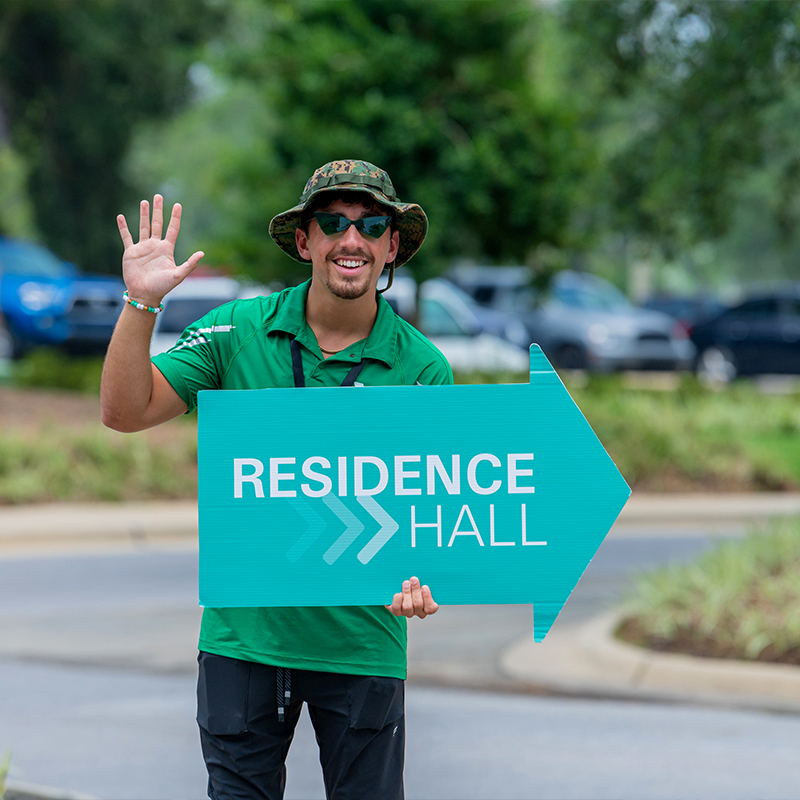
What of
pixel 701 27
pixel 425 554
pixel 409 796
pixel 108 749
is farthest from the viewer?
pixel 701 27

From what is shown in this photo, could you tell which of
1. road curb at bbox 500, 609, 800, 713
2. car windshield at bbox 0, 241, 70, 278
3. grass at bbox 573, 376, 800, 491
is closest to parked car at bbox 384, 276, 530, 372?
grass at bbox 573, 376, 800, 491

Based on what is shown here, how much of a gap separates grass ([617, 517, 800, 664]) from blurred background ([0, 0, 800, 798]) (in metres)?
0.02

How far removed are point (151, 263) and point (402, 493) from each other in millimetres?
795

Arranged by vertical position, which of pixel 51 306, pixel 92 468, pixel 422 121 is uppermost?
pixel 51 306

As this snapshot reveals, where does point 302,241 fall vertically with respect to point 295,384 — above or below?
above

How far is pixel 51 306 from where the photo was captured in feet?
75.6

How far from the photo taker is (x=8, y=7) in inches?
930

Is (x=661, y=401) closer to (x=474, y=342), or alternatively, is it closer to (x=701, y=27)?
(x=474, y=342)

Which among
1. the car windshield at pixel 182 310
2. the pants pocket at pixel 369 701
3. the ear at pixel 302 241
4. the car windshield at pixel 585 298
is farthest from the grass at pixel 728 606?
the car windshield at pixel 585 298

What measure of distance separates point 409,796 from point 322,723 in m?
2.15

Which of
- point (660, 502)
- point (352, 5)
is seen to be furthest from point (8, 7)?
point (660, 502)

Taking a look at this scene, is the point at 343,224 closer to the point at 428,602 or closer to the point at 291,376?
the point at 291,376

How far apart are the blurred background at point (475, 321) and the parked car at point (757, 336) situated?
0.06m

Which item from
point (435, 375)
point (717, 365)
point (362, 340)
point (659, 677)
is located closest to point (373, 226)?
point (362, 340)
